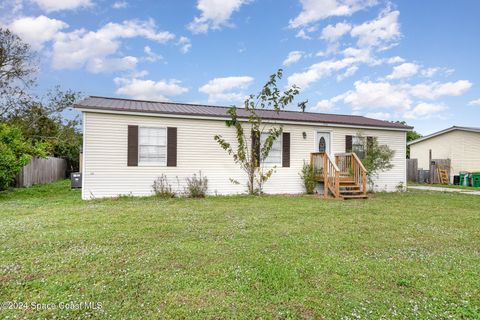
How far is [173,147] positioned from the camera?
369 inches

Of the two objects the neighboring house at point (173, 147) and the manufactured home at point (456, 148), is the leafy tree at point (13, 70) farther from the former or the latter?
the manufactured home at point (456, 148)

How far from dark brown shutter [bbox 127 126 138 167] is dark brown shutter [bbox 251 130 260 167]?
4.14m

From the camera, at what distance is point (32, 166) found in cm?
1289

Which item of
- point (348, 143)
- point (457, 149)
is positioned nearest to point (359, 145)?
point (348, 143)

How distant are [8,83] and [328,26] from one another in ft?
57.3

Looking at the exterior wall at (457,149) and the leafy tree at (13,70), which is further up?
the leafy tree at (13,70)

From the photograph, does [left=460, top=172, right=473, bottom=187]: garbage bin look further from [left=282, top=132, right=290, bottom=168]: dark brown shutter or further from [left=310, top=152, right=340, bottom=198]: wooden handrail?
[left=282, top=132, right=290, bottom=168]: dark brown shutter

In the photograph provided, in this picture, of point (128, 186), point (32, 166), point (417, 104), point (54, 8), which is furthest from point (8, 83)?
point (417, 104)

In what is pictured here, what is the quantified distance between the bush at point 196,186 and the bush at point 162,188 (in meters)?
0.56

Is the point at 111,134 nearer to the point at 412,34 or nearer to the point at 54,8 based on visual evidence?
the point at 54,8

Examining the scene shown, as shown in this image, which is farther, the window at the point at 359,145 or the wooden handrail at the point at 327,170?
the window at the point at 359,145

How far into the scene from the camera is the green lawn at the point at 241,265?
2.47 meters

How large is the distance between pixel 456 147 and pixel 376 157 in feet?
36.7

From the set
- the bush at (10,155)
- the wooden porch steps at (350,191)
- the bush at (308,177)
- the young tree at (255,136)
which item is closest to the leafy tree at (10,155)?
the bush at (10,155)
